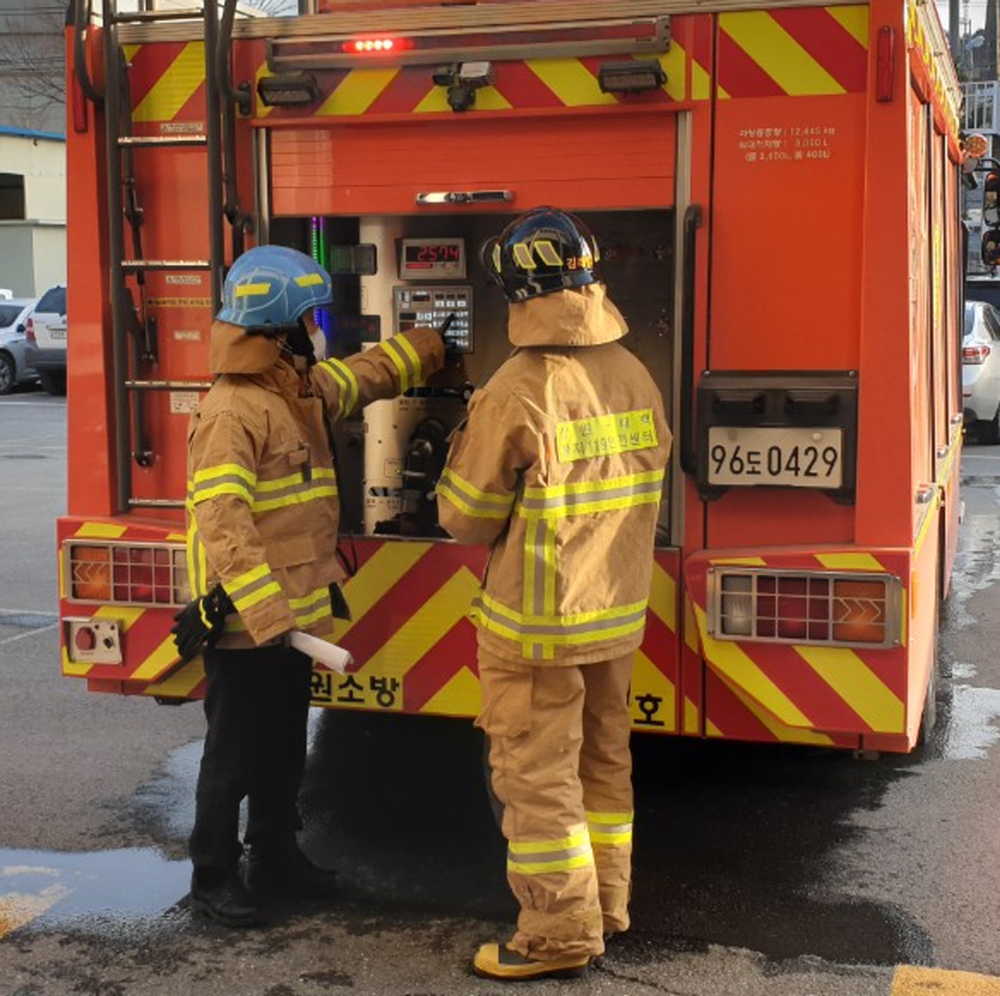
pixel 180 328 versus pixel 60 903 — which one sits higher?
pixel 180 328

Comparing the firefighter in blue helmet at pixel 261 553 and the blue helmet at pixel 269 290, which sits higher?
the blue helmet at pixel 269 290

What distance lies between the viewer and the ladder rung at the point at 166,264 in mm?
4664

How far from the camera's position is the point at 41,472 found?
14.7m

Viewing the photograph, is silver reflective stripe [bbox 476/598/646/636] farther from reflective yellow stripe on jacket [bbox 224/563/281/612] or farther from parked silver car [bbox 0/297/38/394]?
parked silver car [bbox 0/297/38/394]

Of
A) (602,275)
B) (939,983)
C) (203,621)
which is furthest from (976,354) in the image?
(203,621)

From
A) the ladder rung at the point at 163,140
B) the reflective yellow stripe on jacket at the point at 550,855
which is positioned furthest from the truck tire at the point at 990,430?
the reflective yellow stripe on jacket at the point at 550,855

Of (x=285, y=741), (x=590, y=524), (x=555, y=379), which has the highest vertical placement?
(x=555, y=379)

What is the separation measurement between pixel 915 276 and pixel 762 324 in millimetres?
627

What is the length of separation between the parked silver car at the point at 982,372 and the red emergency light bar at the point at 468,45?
12080 millimetres

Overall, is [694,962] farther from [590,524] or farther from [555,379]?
[555,379]

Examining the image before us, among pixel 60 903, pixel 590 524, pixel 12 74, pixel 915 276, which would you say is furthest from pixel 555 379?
pixel 12 74

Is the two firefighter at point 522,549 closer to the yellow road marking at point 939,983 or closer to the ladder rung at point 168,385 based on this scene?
the ladder rung at point 168,385

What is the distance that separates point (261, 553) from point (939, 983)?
204 centimetres

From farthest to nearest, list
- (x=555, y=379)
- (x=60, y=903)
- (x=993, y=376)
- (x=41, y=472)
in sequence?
(x=993, y=376)
(x=41, y=472)
(x=60, y=903)
(x=555, y=379)
